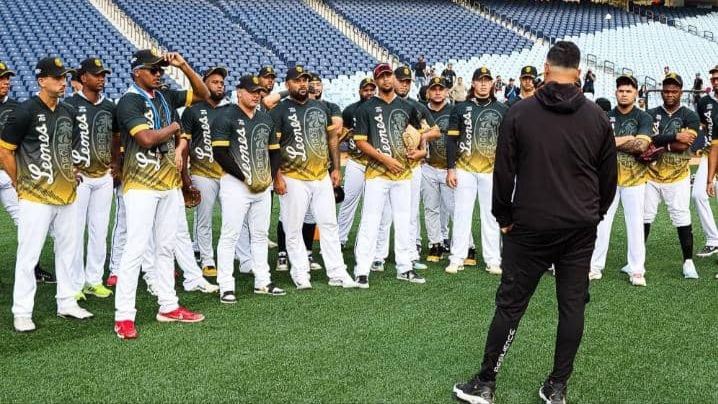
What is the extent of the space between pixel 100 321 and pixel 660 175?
5.91m

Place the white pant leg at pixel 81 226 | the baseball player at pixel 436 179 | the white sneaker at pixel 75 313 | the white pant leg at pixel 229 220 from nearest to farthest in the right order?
the white sneaker at pixel 75 313 < the white pant leg at pixel 81 226 < the white pant leg at pixel 229 220 < the baseball player at pixel 436 179

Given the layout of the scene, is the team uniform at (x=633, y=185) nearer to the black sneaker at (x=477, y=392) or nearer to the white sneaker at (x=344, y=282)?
the white sneaker at (x=344, y=282)

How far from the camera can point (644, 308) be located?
677 centimetres

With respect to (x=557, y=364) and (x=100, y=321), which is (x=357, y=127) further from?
(x=557, y=364)

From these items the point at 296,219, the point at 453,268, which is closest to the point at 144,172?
the point at 296,219

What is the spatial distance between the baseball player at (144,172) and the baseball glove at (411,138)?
2658mm

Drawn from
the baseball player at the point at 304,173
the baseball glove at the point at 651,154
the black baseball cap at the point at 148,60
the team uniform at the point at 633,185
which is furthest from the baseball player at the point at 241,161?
the baseball glove at the point at 651,154

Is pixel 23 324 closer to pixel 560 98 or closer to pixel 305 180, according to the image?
pixel 305 180

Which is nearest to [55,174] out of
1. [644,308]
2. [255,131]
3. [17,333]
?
[17,333]

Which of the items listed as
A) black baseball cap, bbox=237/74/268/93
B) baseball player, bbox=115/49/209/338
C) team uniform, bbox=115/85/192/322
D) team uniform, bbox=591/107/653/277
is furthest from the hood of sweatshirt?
team uniform, bbox=591/107/653/277

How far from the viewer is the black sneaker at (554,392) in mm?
4402

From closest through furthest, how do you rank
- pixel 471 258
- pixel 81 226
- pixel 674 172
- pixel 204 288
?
pixel 81 226 < pixel 204 288 < pixel 674 172 < pixel 471 258

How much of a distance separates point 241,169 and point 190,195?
92cm

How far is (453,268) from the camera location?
8492mm
